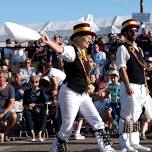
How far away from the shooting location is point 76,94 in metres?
8.18

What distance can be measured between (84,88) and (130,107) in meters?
0.95

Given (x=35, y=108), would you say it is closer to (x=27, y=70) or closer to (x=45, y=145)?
(x=45, y=145)

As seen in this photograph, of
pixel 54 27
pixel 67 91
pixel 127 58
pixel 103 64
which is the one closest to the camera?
pixel 67 91

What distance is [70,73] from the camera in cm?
817

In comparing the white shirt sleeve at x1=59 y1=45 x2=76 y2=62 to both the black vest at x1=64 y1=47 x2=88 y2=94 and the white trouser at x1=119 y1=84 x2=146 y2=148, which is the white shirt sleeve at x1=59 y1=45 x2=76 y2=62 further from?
the white trouser at x1=119 y1=84 x2=146 y2=148

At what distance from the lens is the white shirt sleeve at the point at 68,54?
778 centimetres

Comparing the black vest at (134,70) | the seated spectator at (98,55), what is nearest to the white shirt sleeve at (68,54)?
the black vest at (134,70)

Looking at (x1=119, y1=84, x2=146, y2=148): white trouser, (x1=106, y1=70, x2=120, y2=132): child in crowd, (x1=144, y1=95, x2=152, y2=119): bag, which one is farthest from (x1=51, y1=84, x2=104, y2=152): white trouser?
(x1=106, y1=70, x2=120, y2=132): child in crowd

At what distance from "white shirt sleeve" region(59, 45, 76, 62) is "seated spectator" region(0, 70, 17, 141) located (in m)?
3.75

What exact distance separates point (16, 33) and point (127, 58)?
2286mm

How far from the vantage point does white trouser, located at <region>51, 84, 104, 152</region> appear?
8117mm

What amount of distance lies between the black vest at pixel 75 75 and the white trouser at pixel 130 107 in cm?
90

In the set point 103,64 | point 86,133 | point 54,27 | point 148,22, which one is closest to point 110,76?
point 86,133

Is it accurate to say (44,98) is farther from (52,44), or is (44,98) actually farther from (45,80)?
(52,44)
